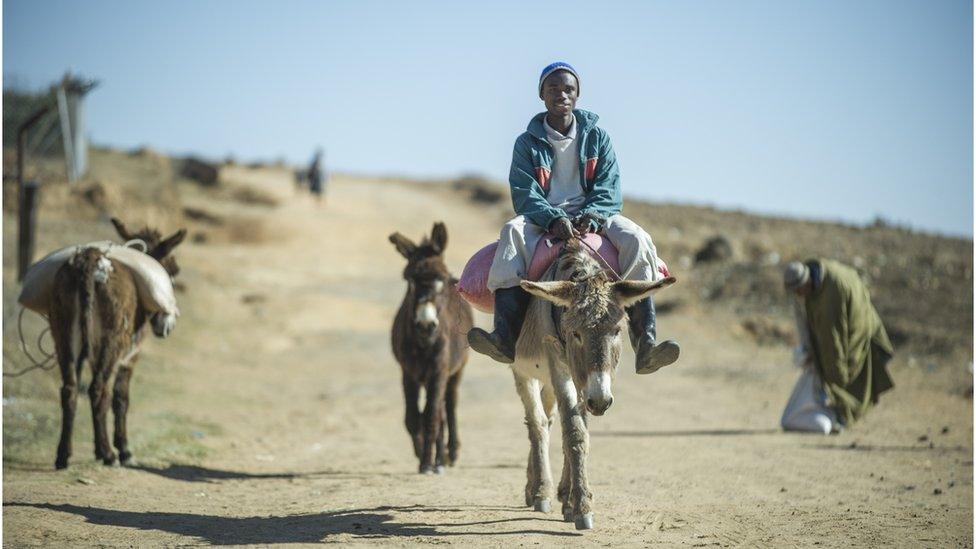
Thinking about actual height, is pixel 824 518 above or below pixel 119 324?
below

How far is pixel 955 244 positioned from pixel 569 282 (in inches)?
1026

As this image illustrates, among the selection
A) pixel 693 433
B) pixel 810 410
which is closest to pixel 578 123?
pixel 693 433

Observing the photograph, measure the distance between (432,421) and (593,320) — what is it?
357 centimetres

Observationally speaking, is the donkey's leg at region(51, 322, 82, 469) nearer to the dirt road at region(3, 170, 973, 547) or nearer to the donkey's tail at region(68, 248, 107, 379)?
the donkey's tail at region(68, 248, 107, 379)

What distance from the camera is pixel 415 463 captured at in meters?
10.4

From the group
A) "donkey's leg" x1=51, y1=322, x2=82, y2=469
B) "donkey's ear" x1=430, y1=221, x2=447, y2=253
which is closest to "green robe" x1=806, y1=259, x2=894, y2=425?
"donkey's ear" x1=430, y1=221, x2=447, y2=253

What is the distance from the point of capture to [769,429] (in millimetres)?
12211

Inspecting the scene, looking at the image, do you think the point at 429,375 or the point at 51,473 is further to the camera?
the point at 429,375

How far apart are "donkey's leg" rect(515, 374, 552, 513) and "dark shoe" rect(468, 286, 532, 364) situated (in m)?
0.55

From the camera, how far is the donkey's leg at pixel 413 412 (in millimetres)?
9445

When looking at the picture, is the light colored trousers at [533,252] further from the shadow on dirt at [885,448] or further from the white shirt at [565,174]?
the shadow on dirt at [885,448]

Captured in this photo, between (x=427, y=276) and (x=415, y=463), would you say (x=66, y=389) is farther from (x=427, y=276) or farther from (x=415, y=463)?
(x=415, y=463)

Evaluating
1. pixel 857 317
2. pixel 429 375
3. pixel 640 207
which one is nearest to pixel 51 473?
pixel 429 375

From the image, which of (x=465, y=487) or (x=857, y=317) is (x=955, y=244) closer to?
(x=857, y=317)
